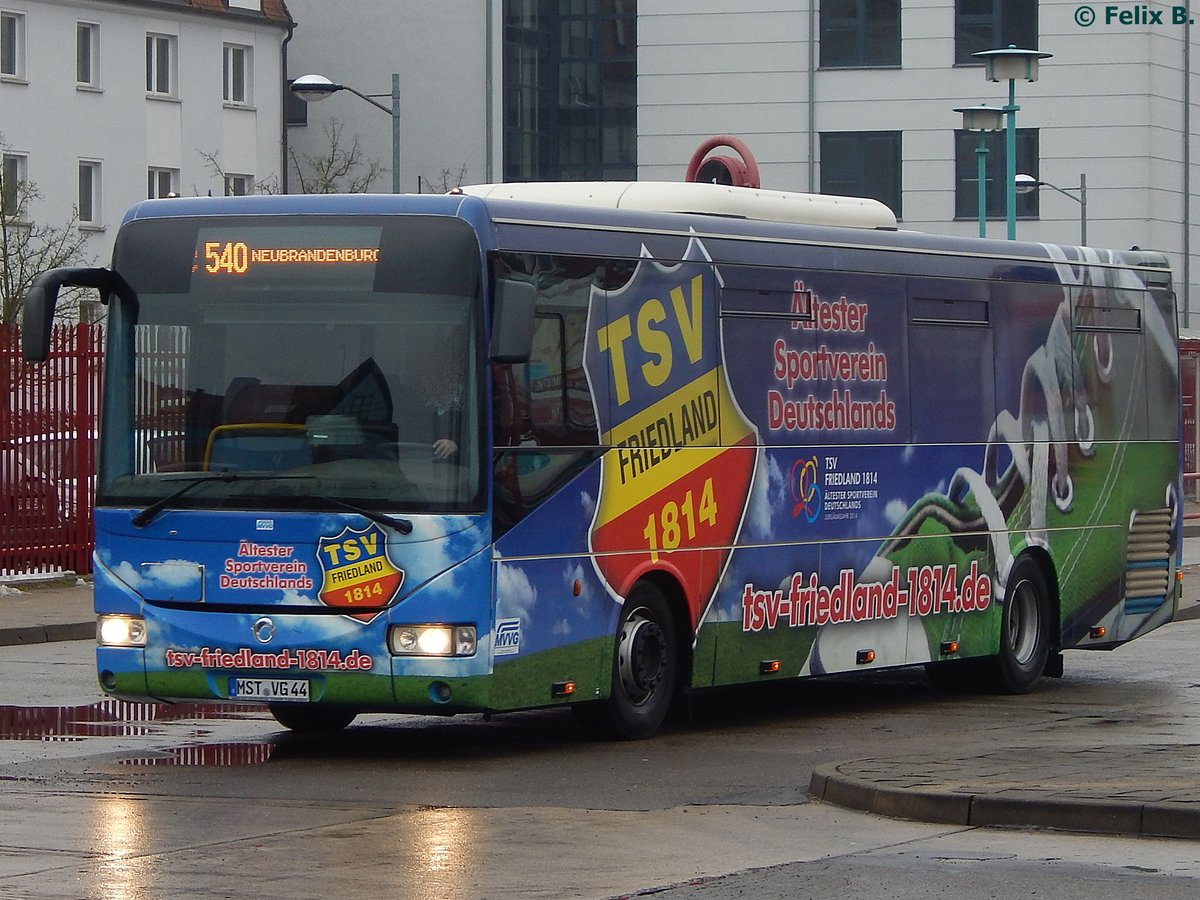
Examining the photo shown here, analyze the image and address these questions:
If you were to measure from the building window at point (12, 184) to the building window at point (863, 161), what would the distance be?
781 inches

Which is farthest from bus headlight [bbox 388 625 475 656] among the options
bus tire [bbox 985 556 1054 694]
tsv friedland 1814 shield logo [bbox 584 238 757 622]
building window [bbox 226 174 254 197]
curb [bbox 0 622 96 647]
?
building window [bbox 226 174 254 197]

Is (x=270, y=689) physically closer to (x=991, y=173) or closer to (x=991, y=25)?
(x=991, y=173)

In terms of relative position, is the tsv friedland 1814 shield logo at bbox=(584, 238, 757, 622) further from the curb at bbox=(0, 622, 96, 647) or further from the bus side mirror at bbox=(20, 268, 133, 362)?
the curb at bbox=(0, 622, 96, 647)

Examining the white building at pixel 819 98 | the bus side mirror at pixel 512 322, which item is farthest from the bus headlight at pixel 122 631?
the white building at pixel 819 98

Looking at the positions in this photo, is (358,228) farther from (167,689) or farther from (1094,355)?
(1094,355)

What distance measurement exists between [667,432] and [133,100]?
51.5 metres

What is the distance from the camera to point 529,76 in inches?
2734

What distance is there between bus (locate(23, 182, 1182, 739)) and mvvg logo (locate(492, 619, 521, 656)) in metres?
0.03

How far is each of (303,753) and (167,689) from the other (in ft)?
2.79

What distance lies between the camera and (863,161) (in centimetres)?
6638

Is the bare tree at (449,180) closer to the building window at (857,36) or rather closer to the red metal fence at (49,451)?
the building window at (857,36)

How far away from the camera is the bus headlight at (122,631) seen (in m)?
13.2

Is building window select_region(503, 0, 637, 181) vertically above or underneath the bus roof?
above

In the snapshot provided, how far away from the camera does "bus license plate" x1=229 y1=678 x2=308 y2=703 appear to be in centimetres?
1284
